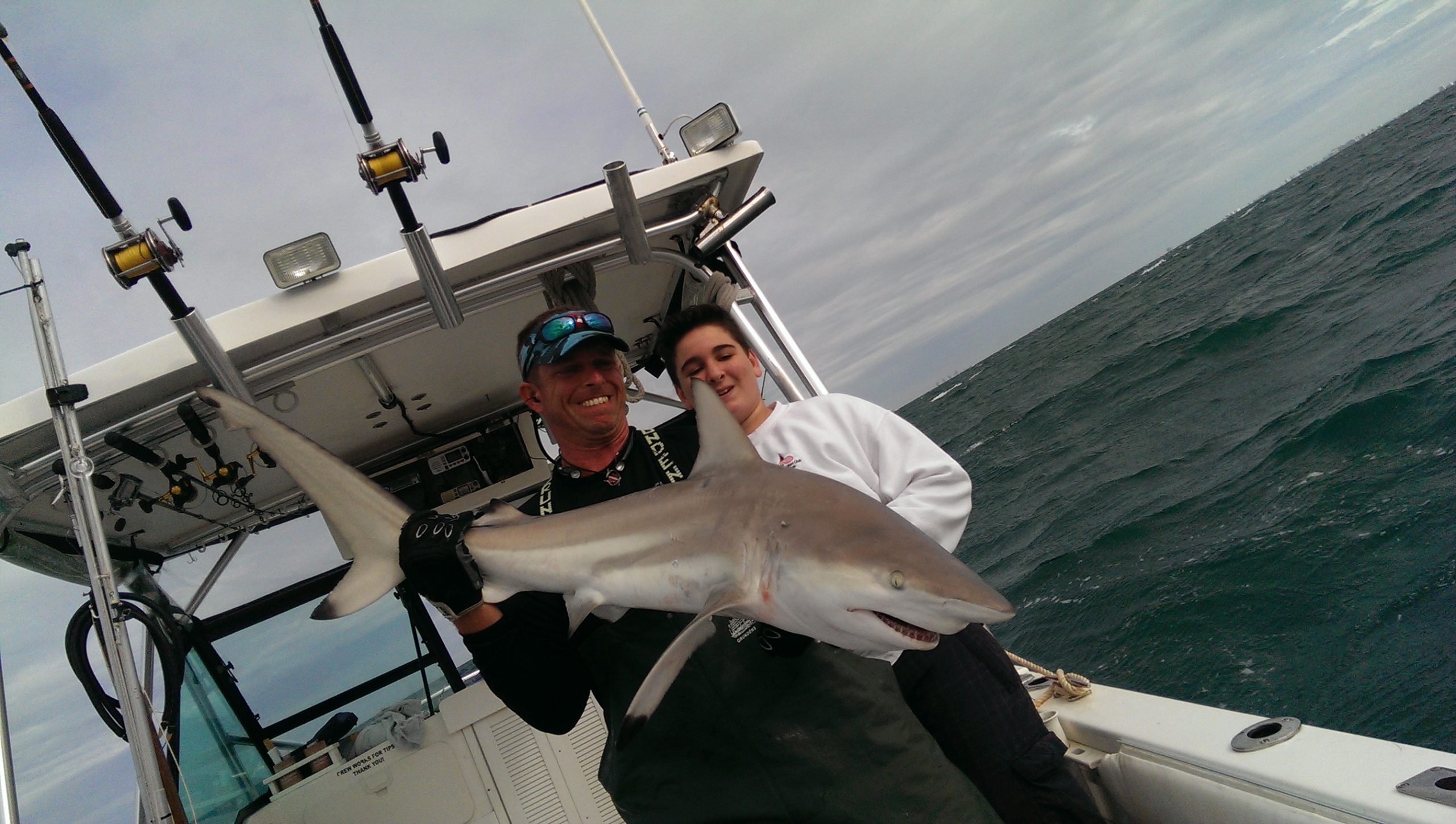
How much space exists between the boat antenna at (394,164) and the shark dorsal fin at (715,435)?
1781mm

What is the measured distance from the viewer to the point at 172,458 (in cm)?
402

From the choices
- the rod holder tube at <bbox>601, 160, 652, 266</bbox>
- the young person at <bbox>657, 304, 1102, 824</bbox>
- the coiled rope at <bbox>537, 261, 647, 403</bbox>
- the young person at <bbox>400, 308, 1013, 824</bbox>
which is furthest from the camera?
the coiled rope at <bbox>537, 261, 647, 403</bbox>

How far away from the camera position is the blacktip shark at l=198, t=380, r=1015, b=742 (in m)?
1.58

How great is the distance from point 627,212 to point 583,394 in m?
1.25

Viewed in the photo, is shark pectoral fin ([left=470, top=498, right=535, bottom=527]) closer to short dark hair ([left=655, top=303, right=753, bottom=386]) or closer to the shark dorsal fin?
the shark dorsal fin

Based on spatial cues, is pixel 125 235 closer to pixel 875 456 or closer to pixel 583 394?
pixel 583 394

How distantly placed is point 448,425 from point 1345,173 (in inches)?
2441

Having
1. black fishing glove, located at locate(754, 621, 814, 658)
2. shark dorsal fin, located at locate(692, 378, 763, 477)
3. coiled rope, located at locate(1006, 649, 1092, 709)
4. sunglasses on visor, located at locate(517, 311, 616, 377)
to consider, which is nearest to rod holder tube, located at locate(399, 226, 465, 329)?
sunglasses on visor, located at locate(517, 311, 616, 377)

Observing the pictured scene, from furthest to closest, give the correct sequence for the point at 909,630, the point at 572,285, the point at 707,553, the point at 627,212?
the point at 572,285
the point at 627,212
the point at 707,553
the point at 909,630

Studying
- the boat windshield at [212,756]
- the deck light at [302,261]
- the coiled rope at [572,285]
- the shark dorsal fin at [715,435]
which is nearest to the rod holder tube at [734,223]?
the coiled rope at [572,285]

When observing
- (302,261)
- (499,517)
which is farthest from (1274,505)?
(302,261)

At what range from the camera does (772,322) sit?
14.0 ft

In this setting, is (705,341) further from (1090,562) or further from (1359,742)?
(1090,562)

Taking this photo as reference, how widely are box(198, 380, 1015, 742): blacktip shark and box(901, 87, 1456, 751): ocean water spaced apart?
177 inches
